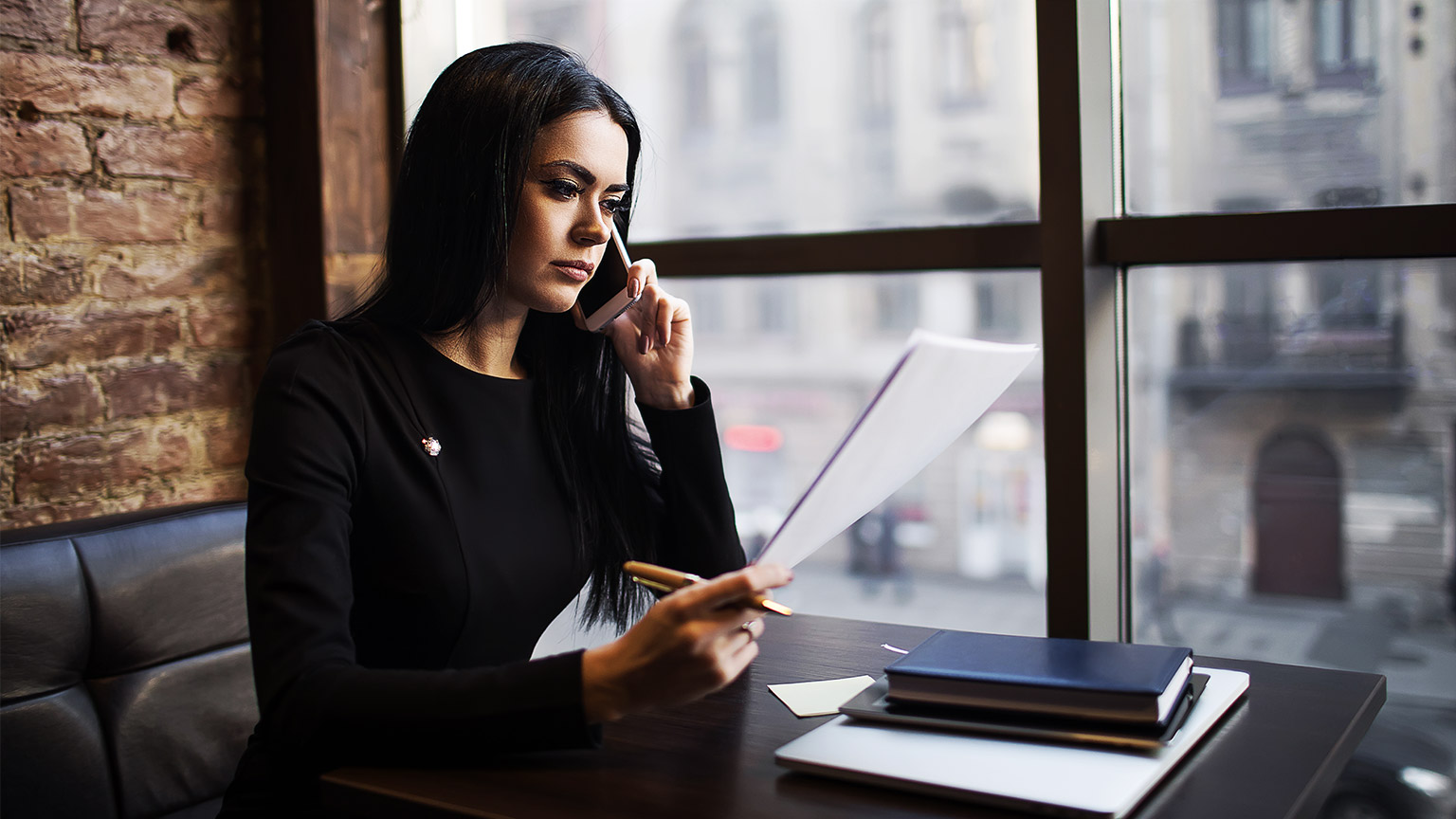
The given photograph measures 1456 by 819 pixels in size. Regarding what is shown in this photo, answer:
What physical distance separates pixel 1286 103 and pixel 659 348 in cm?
92

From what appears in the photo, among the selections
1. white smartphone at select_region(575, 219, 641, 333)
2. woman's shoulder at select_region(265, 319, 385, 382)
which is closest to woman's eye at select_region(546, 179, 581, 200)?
white smartphone at select_region(575, 219, 641, 333)

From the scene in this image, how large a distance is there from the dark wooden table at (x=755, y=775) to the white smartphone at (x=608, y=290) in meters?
0.59

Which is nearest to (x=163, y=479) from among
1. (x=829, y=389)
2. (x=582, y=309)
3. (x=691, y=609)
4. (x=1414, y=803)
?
(x=582, y=309)

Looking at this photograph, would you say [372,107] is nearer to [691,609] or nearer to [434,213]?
[434,213]

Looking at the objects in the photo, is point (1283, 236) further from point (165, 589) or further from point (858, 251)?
point (165, 589)

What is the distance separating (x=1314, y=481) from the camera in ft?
5.11

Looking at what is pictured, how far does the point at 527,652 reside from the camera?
4.30 feet

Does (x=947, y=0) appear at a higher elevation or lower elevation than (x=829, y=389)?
higher

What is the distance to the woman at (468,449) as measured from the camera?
947 millimetres

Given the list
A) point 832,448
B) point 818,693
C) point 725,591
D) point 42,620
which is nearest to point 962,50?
point 832,448

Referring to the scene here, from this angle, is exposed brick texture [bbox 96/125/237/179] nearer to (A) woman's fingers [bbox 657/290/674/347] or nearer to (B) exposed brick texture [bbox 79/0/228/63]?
(B) exposed brick texture [bbox 79/0/228/63]

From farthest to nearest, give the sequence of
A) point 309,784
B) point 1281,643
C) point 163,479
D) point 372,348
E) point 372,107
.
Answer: point 372,107 < point 163,479 < point 1281,643 < point 372,348 < point 309,784

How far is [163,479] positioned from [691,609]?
4.97 ft

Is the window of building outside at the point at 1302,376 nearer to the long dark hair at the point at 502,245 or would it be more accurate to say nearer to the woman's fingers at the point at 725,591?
the long dark hair at the point at 502,245
